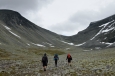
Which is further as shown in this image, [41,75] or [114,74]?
[41,75]

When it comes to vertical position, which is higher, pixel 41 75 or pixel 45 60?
pixel 45 60

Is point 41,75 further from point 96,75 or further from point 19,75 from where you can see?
point 96,75

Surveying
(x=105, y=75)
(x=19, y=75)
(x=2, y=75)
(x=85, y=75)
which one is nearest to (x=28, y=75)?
(x=19, y=75)

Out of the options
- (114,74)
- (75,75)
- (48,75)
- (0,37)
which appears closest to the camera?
(114,74)

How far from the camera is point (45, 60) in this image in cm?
2789

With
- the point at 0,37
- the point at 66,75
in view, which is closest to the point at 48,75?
the point at 66,75

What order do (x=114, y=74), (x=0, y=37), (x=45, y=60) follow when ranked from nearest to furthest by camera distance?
1. (x=114, y=74)
2. (x=45, y=60)
3. (x=0, y=37)

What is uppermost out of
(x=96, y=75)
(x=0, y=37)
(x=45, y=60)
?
(x=0, y=37)

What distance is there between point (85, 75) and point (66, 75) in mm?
2349

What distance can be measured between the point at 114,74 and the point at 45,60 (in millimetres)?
11584

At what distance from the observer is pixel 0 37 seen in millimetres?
154250

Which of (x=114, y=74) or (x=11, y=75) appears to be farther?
(x=11, y=75)

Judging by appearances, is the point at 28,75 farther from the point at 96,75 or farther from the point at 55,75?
the point at 96,75

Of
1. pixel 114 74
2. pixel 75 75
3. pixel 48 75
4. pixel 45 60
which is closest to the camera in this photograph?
pixel 114 74
